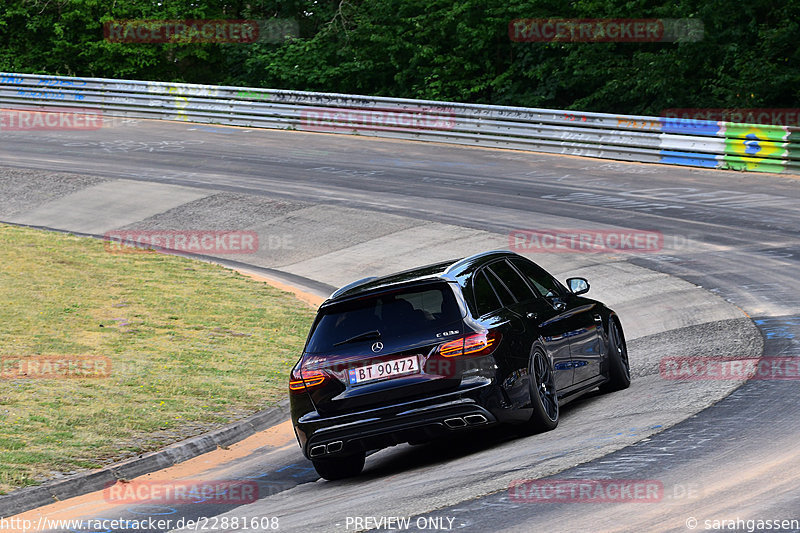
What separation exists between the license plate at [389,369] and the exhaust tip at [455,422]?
0.43 meters

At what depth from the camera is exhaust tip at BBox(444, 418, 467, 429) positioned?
8125 millimetres

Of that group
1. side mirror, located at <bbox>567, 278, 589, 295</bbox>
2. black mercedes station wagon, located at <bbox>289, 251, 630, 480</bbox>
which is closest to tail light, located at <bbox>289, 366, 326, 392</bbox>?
black mercedes station wagon, located at <bbox>289, 251, 630, 480</bbox>

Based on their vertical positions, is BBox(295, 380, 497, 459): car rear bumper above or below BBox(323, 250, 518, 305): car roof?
below

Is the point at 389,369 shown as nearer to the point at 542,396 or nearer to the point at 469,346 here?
the point at 469,346

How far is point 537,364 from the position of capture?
8.77 meters

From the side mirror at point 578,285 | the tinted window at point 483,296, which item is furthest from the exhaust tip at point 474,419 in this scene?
the side mirror at point 578,285

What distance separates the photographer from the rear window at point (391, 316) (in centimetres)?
838

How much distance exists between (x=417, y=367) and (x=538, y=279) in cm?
230

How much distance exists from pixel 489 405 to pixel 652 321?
19.8 feet

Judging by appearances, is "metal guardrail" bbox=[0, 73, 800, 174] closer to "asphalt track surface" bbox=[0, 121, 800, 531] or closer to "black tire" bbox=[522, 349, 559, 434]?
"asphalt track surface" bbox=[0, 121, 800, 531]

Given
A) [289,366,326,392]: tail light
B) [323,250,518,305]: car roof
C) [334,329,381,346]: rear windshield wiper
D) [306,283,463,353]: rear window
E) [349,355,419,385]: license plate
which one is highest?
[323,250,518,305]: car roof

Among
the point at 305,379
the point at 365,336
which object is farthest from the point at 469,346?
the point at 305,379

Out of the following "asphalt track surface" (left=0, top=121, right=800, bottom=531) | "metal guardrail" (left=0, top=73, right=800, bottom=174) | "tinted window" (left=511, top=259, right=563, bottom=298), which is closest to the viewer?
"asphalt track surface" (left=0, top=121, right=800, bottom=531)

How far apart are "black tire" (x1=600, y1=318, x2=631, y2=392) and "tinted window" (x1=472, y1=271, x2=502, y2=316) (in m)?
1.79
